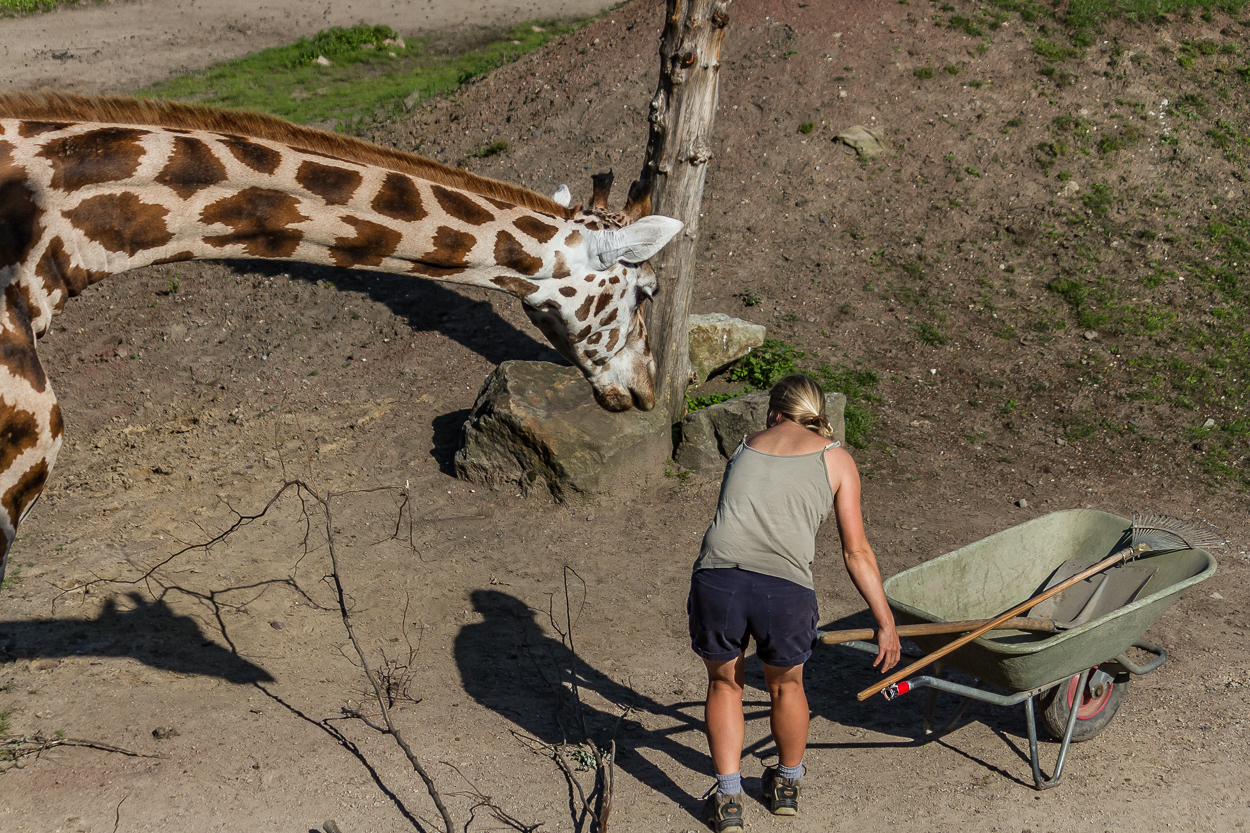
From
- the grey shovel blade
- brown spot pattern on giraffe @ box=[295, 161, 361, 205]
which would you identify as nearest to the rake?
the grey shovel blade

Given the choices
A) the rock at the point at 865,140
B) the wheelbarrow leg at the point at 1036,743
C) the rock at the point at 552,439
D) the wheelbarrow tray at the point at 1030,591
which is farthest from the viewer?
the rock at the point at 865,140

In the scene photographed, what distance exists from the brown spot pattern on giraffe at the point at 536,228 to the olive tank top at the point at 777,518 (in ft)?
4.87

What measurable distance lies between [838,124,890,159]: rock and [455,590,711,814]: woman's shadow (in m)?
6.87

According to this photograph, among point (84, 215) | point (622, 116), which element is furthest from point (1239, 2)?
point (84, 215)

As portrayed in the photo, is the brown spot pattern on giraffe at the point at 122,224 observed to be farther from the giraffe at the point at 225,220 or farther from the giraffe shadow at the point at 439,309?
the giraffe shadow at the point at 439,309

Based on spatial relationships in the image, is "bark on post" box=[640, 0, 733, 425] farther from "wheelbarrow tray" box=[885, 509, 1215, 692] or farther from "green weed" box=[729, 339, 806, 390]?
"wheelbarrow tray" box=[885, 509, 1215, 692]

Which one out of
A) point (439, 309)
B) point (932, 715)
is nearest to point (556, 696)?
point (932, 715)

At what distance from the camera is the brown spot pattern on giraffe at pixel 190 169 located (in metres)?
3.35

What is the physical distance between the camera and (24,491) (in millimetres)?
3139

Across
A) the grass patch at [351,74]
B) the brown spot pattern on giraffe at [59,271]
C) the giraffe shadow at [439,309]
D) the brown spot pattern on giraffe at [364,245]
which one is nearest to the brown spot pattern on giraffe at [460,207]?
the brown spot pattern on giraffe at [364,245]

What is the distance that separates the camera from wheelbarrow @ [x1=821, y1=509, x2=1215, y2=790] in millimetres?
3695

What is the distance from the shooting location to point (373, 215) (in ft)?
12.3

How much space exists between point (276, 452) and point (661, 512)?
3.01m

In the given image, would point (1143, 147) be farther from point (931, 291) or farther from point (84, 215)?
point (84, 215)
